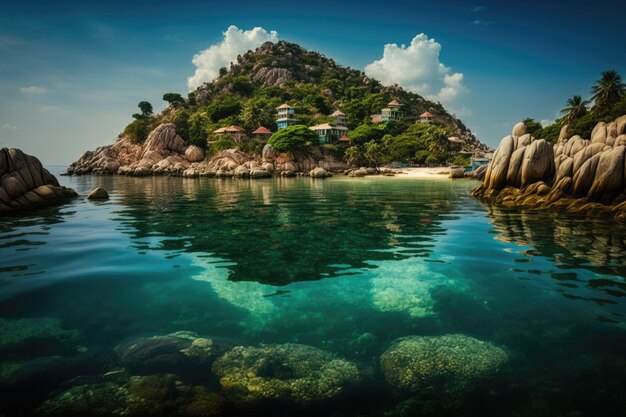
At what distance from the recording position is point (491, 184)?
28.4m

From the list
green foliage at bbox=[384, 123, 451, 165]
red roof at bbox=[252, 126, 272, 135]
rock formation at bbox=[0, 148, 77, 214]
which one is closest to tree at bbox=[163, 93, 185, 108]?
red roof at bbox=[252, 126, 272, 135]

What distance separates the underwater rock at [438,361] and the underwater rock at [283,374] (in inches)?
27.6

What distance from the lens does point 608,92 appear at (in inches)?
2400

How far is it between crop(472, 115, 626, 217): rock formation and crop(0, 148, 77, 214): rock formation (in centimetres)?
3289

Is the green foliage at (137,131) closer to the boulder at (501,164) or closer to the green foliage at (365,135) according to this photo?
the green foliage at (365,135)

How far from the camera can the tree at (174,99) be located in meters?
126

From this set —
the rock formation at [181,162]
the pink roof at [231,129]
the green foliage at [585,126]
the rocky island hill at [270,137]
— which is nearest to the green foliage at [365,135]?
the rocky island hill at [270,137]

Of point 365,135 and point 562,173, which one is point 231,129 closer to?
point 365,135

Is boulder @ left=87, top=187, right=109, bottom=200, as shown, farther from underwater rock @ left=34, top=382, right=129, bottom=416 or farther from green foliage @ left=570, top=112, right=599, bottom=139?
green foliage @ left=570, top=112, right=599, bottom=139

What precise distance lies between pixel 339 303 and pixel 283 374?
2.98 metres

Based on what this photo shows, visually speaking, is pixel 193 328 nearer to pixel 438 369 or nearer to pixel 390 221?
pixel 438 369

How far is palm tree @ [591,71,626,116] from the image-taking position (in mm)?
60562

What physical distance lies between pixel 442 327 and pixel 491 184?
2501 cm

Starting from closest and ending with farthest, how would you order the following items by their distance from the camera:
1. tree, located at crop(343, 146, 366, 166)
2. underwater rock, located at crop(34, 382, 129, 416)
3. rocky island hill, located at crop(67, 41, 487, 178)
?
underwater rock, located at crop(34, 382, 129, 416), rocky island hill, located at crop(67, 41, 487, 178), tree, located at crop(343, 146, 366, 166)
